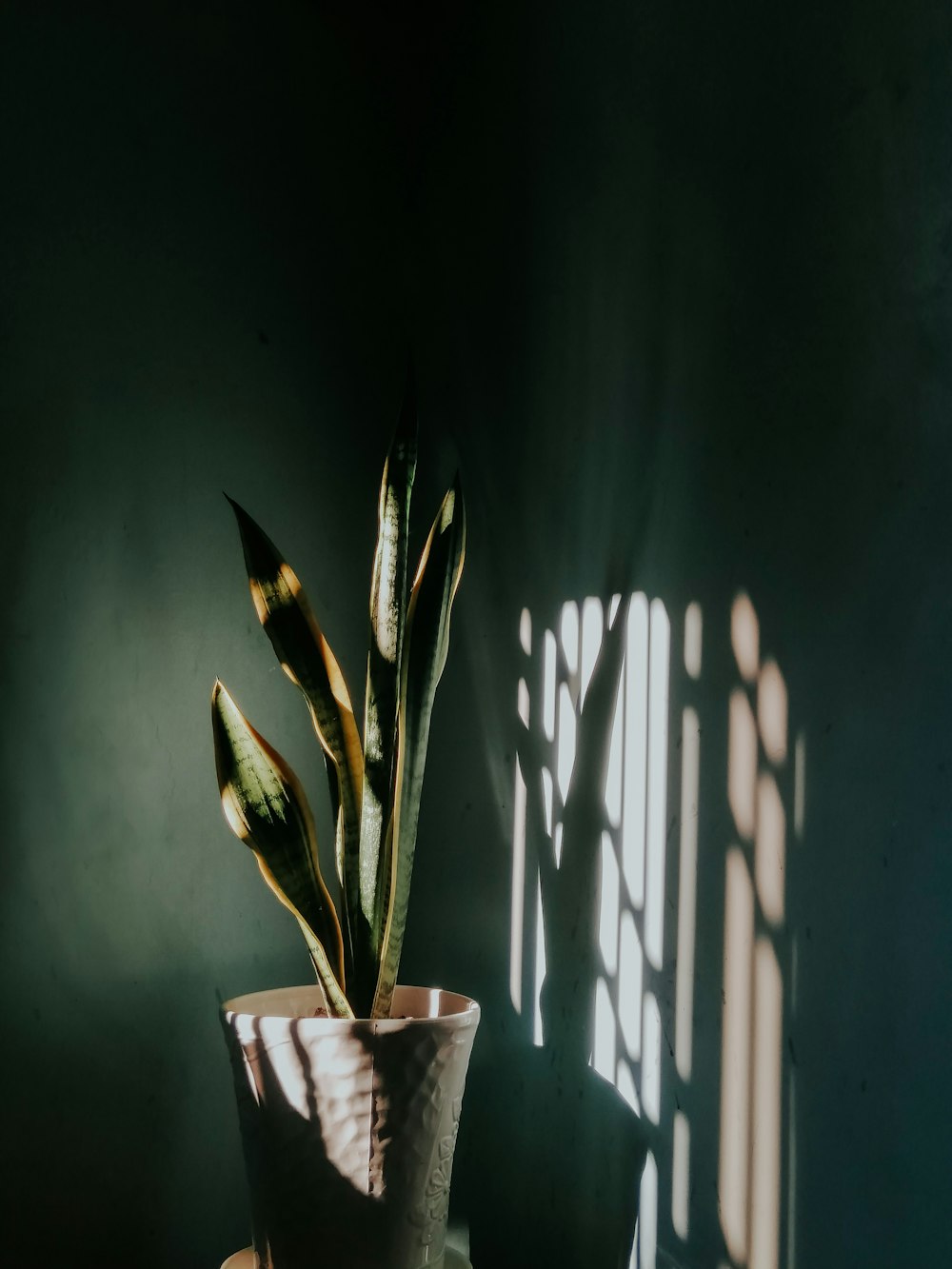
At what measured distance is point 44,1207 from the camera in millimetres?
1566

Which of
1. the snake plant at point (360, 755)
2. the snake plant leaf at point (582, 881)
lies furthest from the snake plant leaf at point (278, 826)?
the snake plant leaf at point (582, 881)

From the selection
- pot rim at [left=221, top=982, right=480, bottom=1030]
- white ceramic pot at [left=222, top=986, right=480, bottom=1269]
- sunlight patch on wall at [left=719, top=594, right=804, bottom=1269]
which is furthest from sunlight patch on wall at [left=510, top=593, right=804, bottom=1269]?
white ceramic pot at [left=222, top=986, right=480, bottom=1269]

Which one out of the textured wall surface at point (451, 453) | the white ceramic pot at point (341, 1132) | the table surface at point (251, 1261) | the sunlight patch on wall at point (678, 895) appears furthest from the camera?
the table surface at point (251, 1261)

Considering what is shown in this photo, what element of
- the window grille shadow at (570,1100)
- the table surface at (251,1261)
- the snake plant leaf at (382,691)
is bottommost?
Result: the table surface at (251,1261)

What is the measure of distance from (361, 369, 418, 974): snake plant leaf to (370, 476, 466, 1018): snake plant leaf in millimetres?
14

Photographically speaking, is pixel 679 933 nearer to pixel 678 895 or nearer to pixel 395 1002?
pixel 678 895

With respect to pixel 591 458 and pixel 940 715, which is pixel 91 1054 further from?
pixel 940 715

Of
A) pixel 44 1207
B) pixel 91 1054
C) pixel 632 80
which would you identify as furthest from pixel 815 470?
pixel 44 1207

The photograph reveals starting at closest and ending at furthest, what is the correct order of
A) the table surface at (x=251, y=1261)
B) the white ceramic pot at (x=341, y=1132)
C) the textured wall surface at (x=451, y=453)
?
the textured wall surface at (x=451, y=453) → the white ceramic pot at (x=341, y=1132) → the table surface at (x=251, y=1261)

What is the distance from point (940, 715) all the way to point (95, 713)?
1195 millimetres

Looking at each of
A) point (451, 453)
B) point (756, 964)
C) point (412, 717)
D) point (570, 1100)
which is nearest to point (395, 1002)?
point (570, 1100)

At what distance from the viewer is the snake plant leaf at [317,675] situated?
144cm

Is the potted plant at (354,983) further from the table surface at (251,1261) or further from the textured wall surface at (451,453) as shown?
the textured wall surface at (451,453)

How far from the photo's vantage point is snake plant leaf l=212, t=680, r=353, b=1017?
1.37 m
